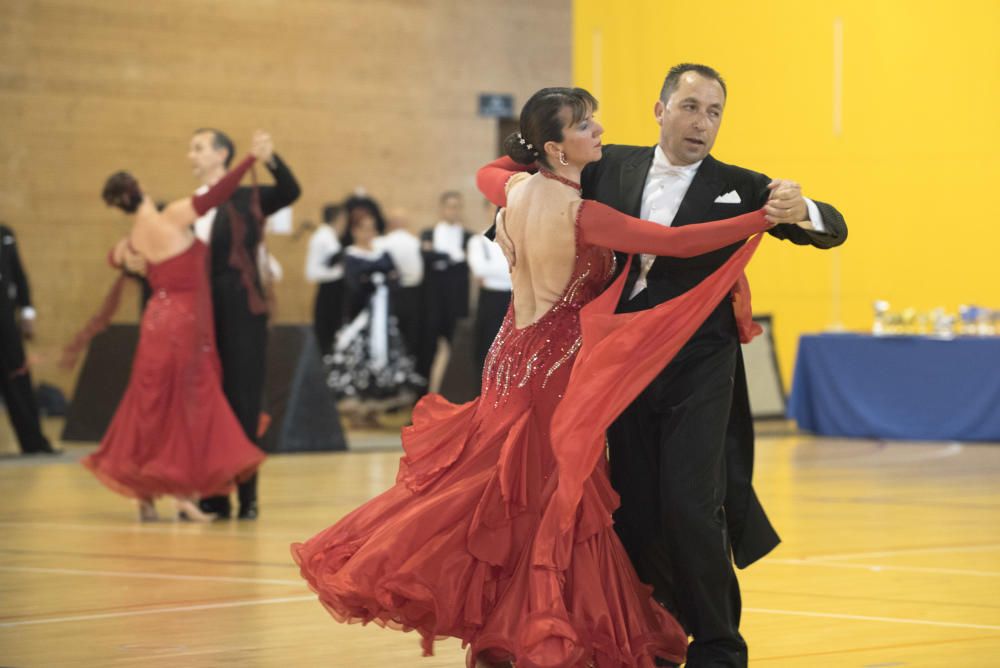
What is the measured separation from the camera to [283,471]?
9.93 meters

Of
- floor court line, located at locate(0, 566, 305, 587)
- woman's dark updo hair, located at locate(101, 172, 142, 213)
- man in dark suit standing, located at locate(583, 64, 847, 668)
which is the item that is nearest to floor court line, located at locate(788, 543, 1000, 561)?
floor court line, located at locate(0, 566, 305, 587)

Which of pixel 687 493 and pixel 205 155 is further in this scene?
pixel 205 155

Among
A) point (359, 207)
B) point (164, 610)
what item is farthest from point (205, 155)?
point (359, 207)

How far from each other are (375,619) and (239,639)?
2.94ft

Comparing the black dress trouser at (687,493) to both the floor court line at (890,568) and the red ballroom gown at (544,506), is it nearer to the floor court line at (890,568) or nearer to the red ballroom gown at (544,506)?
the red ballroom gown at (544,506)

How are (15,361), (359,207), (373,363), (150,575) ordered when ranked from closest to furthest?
(150,575) → (15,361) → (373,363) → (359,207)

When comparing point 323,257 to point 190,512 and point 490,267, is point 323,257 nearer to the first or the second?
point 490,267

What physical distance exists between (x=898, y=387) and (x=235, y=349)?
557 cm

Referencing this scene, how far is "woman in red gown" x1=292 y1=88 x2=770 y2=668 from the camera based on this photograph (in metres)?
3.80

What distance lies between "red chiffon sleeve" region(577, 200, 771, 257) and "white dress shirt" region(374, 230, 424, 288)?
10.1m

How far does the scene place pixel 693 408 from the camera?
3945 millimetres

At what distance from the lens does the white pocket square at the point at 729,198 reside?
4.09 meters

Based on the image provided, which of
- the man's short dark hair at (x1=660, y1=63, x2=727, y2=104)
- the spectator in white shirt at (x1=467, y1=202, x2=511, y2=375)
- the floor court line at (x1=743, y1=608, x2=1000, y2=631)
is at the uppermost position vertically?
the man's short dark hair at (x1=660, y1=63, x2=727, y2=104)

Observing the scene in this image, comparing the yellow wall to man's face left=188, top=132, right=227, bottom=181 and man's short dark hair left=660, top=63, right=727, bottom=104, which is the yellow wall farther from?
man's short dark hair left=660, top=63, right=727, bottom=104
